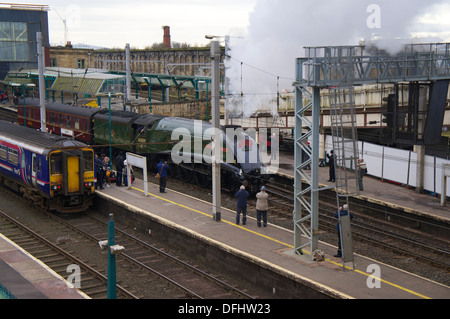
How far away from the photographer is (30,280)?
39.4ft

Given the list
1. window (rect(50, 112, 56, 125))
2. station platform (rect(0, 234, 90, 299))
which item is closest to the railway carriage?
station platform (rect(0, 234, 90, 299))

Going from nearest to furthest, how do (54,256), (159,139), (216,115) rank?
(54,256) < (216,115) < (159,139)

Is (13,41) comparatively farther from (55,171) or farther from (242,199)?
(242,199)

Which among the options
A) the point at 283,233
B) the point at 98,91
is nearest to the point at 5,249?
the point at 283,233

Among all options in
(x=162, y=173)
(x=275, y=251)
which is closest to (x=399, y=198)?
(x=275, y=251)

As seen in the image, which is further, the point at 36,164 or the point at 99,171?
the point at 99,171

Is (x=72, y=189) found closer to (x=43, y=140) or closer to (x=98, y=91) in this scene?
(x=43, y=140)

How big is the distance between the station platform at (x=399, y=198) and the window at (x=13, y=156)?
1045cm

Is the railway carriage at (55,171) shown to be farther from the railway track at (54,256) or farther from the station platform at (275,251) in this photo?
the railway track at (54,256)

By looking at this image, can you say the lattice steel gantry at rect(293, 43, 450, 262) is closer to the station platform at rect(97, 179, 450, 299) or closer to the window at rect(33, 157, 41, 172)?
the station platform at rect(97, 179, 450, 299)

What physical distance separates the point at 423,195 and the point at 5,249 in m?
14.0

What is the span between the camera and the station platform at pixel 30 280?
432 inches

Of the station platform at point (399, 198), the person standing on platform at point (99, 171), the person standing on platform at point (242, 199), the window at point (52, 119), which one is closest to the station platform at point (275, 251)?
the person standing on platform at point (242, 199)

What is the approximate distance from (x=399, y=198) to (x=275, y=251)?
7.16m
